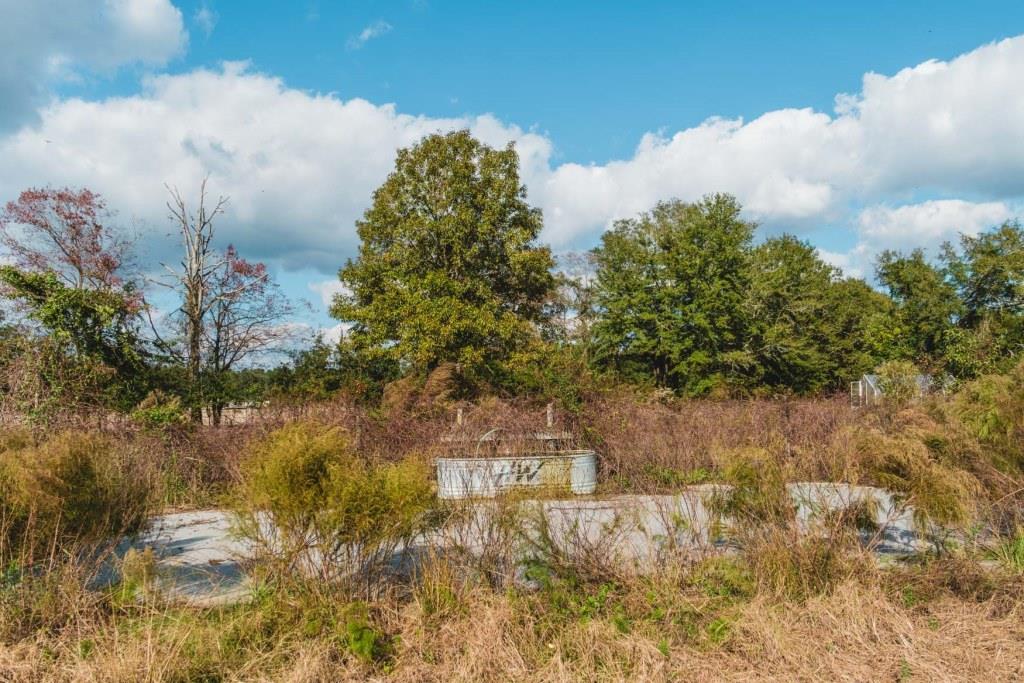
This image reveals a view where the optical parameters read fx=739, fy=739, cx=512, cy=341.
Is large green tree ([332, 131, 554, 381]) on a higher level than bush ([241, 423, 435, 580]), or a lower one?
higher

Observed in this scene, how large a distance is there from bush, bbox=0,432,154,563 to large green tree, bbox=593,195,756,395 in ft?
81.5

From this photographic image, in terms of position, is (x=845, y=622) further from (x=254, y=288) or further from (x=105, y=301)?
(x=254, y=288)

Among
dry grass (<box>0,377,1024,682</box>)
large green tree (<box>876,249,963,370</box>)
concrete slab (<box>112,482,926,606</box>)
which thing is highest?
large green tree (<box>876,249,963,370</box>)

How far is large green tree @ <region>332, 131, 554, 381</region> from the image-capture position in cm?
1941

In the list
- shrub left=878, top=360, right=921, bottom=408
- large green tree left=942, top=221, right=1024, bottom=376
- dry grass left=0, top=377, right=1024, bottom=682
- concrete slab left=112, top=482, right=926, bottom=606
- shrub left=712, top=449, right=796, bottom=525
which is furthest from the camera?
large green tree left=942, top=221, right=1024, bottom=376

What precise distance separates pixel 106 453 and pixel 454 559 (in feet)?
8.60

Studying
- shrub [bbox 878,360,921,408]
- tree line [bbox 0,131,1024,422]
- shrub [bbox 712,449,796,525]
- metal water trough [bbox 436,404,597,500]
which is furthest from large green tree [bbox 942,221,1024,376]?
shrub [bbox 712,449,796,525]

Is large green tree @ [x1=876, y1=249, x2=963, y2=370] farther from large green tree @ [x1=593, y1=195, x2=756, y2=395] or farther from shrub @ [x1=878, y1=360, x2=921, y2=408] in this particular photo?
shrub @ [x1=878, y1=360, x2=921, y2=408]

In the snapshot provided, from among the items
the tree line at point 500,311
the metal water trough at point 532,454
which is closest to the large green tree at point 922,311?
the tree line at point 500,311

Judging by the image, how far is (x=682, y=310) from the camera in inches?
1180

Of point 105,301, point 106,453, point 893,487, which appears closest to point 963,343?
point 893,487

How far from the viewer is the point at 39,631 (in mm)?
3873

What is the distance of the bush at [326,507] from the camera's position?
4035 millimetres

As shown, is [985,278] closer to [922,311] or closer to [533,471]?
[922,311]
